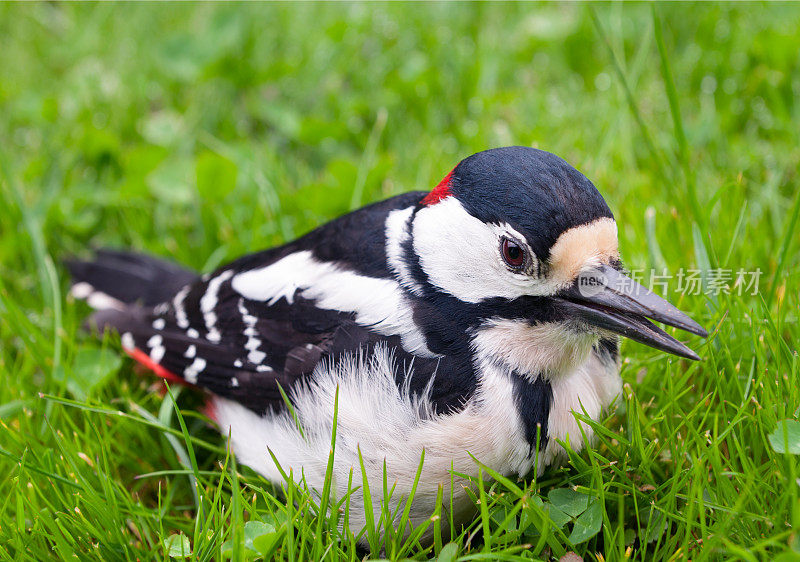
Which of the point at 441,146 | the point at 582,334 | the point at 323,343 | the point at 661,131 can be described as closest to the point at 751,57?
the point at 661,131

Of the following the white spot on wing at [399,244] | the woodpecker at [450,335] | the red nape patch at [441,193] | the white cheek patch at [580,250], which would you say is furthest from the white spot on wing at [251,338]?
the white cheek patch at [580,250]

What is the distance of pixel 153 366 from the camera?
2.47 m

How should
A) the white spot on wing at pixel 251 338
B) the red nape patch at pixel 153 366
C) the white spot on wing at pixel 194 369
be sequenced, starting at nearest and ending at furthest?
the white spot on wing at pixel 251 338, the white spot on wing at pixel 194 369, the red nape patch at pixel 153 366

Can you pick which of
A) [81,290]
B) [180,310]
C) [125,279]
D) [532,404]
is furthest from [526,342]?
[81,290]

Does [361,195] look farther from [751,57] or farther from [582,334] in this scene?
[751,57]

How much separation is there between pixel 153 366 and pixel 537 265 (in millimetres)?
1381

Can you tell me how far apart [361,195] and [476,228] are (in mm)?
1471

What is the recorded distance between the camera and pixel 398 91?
3984 millimetres

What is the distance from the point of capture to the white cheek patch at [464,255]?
5.81 feet

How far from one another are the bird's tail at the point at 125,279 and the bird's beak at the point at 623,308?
66.1 inches

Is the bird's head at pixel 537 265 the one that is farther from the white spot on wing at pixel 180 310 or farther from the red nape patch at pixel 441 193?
the white spot on wing at pixel 180 310

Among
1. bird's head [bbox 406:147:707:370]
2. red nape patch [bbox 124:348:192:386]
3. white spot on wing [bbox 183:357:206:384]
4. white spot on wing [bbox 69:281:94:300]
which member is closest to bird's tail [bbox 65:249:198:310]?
white spot on wing [bbox 69:281:94:300]

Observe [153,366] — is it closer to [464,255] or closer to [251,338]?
[251,338]

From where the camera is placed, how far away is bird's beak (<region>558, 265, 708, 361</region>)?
5.59 ft
